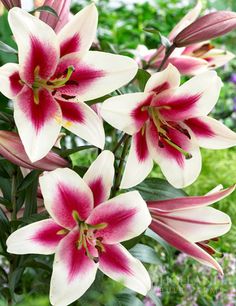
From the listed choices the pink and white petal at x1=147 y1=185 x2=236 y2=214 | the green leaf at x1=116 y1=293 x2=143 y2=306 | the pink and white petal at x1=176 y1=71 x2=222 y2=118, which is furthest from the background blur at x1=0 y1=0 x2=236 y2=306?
the pink and white petal at x1=176 y1=71 x2=222 y2=118

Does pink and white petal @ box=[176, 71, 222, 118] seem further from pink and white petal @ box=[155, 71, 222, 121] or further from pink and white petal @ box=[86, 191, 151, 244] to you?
pink and white petal @ box=[86, 191, 151, 244]

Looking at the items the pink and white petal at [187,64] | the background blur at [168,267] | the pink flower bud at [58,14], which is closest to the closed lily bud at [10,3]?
the pink flower bud at [58,14]

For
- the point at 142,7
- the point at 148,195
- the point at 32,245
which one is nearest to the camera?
the point at 32,245

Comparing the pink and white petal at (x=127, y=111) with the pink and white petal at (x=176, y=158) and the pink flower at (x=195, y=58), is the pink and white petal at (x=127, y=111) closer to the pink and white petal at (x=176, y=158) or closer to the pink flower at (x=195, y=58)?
the pink and white petal at (x=176, y=158)

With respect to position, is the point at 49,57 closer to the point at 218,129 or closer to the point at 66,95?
the point at 66,95

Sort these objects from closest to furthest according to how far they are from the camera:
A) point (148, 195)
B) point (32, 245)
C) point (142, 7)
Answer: point (32, 245) < point (148, 195) < point (142, 7)

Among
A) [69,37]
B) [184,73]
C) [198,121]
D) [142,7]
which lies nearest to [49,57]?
[69,37]

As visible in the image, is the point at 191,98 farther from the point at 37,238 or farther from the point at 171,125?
the point at 37,238
